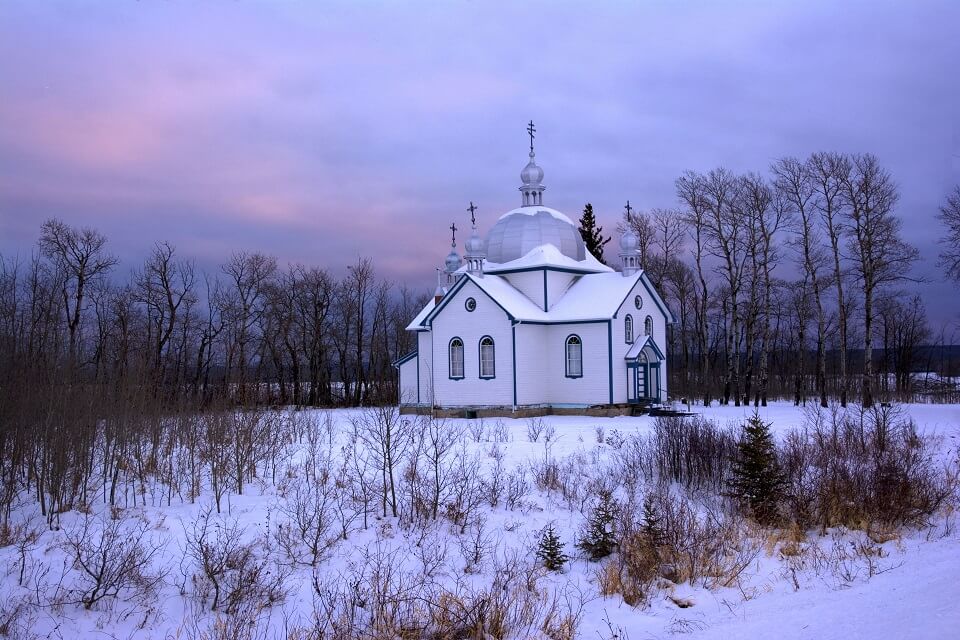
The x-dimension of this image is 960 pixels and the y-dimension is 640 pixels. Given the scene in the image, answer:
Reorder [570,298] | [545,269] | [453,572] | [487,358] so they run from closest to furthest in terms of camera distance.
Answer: [453,572] < [487,358] < [545,269] < [570,298]

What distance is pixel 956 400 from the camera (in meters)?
39.2

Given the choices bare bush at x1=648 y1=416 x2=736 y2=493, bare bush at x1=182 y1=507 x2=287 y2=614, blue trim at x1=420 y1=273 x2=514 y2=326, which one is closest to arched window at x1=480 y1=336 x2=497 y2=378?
blue trim at x1=420 y1=273 x2=514 y2=326

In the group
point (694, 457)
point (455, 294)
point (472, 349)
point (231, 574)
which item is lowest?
point (231, 574)

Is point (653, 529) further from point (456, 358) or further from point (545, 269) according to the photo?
point (545, 269)

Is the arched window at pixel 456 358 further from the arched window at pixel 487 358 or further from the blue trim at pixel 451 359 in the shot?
the arched window at pixel 487 358

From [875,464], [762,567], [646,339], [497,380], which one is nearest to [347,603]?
[762,567]

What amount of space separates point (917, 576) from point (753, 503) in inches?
142

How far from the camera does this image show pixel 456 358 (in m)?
31.3

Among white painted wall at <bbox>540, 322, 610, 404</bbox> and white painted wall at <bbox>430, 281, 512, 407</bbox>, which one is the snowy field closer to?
white painted wall at <bbox>430, 281, 512, 407</bbox>

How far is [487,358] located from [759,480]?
17.3 meters

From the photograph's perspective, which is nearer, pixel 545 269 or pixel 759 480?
pixel 759 480

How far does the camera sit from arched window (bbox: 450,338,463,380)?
102 ft

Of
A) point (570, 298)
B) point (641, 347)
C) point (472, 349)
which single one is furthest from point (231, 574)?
point (570, 298)

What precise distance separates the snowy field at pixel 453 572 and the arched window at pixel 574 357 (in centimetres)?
1531
